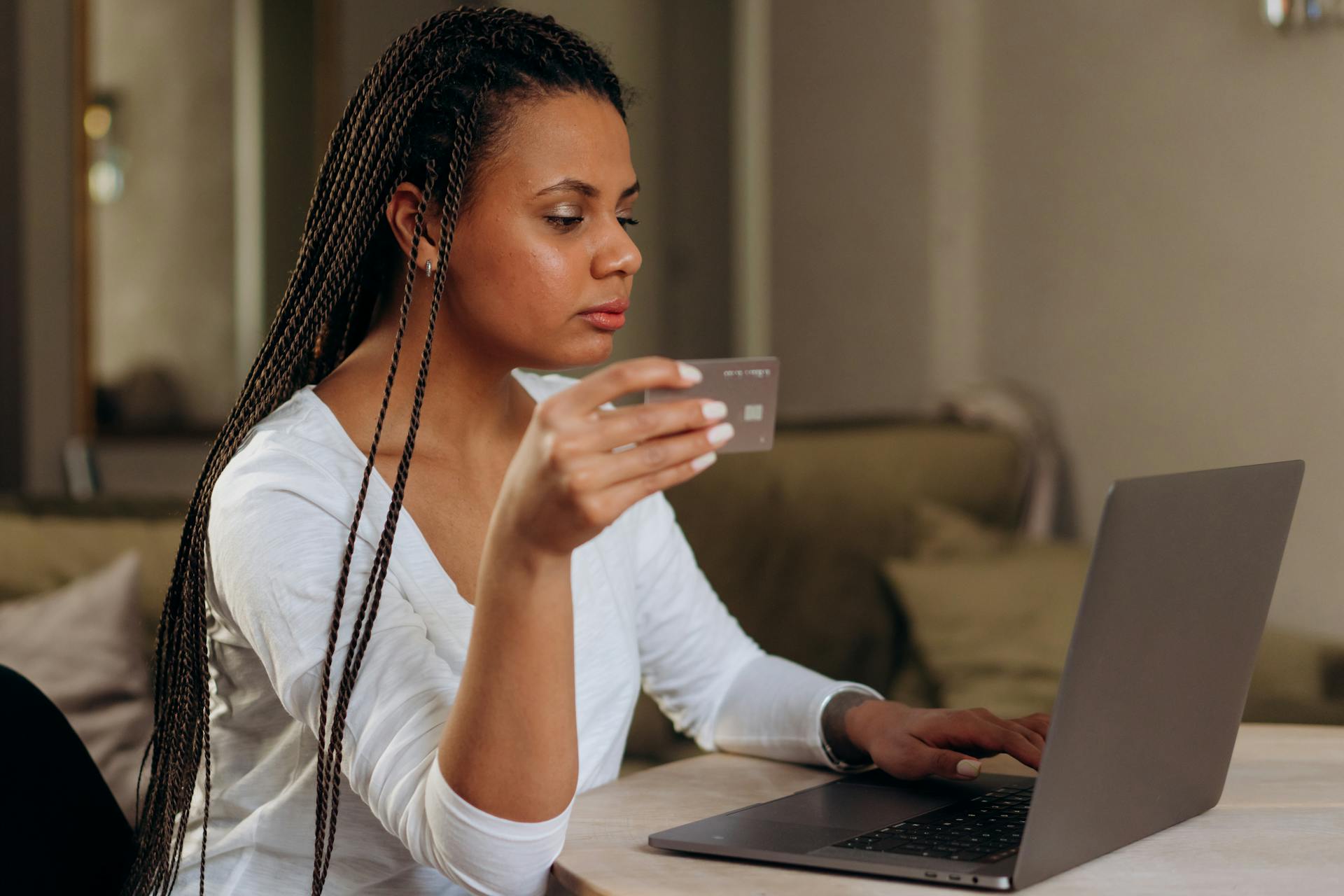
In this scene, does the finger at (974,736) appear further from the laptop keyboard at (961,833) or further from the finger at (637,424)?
the finger at (637,424)

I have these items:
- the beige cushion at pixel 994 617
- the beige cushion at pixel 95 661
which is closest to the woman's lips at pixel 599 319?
the beige cushion at pixel 95 661

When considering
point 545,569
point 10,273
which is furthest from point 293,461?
point 10,273

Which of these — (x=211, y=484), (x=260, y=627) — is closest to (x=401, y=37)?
(x=211, y=484)

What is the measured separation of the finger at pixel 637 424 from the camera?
2.35 feet

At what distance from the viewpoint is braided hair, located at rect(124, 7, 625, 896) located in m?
1.04

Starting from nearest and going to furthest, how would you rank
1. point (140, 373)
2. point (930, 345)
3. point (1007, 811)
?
point (1007, 811)
point (930, 345)
point (140, 373)

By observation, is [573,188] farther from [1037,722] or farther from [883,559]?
[883,559]

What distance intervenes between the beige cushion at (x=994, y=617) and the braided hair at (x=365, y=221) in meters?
1.27

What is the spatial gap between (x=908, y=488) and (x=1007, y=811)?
5.09 ft

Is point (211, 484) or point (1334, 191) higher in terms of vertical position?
point (1334, 191)

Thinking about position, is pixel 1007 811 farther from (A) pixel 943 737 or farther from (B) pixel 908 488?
(B) pixel 908 488

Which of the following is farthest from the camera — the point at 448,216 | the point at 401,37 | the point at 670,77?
the point at 670,77

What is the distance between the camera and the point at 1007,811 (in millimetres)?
910

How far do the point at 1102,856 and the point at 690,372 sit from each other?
1.23 ft
